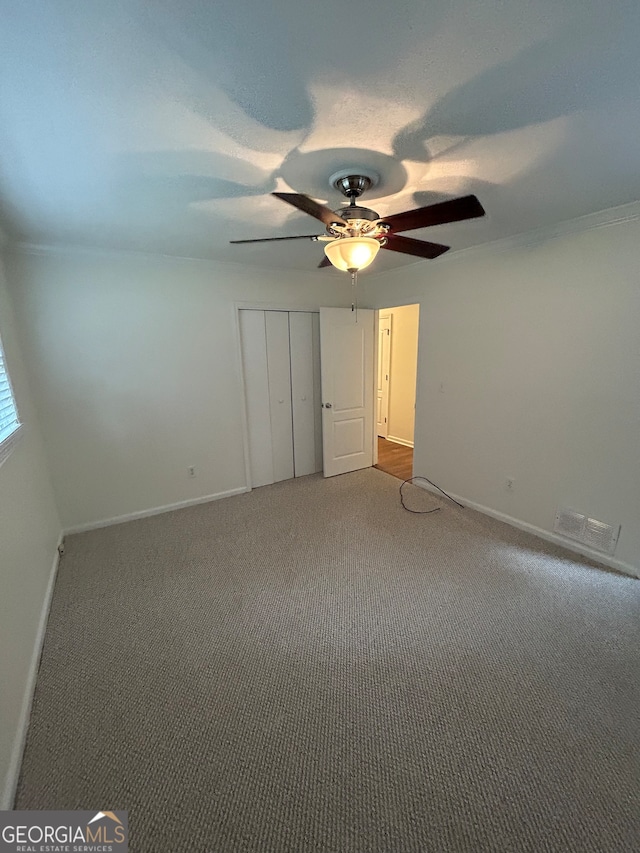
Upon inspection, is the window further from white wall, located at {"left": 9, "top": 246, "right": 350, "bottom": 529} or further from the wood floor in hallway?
the wood floor in hallway

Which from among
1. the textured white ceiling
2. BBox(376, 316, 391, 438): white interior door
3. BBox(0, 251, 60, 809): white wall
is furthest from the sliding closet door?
BBox(0, 251, 60, 809): white wall

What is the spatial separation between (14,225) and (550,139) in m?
2.96

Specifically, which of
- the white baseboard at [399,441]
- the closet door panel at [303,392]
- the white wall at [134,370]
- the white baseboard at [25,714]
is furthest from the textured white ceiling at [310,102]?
the white baseboard at [399,441]

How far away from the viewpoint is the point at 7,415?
6.35 feet

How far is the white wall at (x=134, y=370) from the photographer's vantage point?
2598 mm

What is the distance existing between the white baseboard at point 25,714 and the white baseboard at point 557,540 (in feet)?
10.5

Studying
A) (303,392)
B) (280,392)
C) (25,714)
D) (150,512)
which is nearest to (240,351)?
(280,392)

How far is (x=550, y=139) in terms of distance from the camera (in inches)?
51.6

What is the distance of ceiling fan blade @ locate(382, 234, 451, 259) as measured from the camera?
5.81 ft

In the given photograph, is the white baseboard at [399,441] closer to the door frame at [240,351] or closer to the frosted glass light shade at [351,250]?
the door frame at [240,351]

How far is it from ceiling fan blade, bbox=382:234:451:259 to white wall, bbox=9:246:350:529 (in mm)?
1830

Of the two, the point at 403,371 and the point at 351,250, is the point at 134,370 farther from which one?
the point at 403,371

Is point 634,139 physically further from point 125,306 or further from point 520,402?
point 125,306

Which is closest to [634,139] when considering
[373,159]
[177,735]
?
[373,159]
